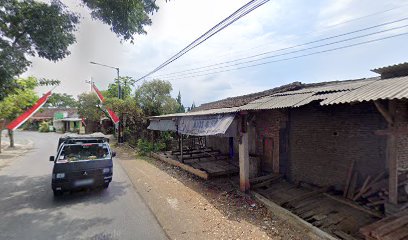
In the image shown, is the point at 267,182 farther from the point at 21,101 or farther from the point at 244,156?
the point at 21,101

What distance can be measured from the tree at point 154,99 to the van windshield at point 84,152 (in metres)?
14.0

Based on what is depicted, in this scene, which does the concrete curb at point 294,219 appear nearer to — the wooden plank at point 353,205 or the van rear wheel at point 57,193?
the wooden plank at point 353,205

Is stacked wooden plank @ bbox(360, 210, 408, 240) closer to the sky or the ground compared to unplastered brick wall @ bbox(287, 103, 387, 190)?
closer to the ground

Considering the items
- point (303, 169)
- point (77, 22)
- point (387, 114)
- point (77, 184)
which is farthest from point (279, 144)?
point (77, 22)

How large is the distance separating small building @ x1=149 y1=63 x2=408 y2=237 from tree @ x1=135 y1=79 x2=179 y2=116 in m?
12.6

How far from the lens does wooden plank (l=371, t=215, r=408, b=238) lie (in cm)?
419

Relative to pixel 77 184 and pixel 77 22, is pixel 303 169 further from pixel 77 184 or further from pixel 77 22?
pixel 77 22

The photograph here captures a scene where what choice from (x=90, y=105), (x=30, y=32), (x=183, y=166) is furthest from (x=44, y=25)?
(x=90, y=105)

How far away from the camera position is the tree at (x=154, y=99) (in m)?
22.1

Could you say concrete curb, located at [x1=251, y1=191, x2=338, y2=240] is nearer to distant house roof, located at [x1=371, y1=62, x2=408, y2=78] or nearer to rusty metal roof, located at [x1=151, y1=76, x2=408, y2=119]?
rusty metal roof, located at [x1=151, y1=76, x2=408, y2=119]

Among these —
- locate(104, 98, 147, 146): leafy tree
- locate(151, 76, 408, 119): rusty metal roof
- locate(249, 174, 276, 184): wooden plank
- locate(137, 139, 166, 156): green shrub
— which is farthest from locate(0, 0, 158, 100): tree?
locate(104, 98, 147, 146): leafy tree

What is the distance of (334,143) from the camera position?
746 centimetres

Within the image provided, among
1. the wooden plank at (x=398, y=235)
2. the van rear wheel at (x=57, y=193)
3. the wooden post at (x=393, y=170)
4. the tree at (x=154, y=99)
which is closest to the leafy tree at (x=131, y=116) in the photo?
the tree at (x=154, y=99)

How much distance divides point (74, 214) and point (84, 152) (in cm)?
281
